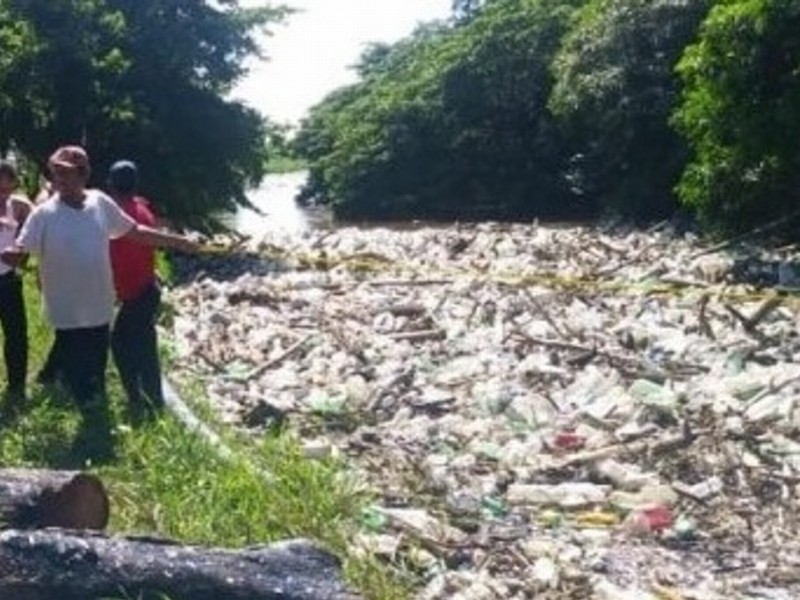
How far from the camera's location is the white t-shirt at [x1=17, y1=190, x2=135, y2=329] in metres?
8.27

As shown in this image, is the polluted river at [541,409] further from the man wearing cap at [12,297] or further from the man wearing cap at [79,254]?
the man wearing cap at [12,297]

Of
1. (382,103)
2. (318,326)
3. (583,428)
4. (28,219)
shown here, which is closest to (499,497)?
(583,428)

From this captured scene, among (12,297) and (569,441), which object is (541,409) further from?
(12,297)

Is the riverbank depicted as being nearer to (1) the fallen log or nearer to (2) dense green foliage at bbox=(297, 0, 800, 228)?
(1) the fallen log

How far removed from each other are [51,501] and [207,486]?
1.29m

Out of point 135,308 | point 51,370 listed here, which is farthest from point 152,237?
point 51,370

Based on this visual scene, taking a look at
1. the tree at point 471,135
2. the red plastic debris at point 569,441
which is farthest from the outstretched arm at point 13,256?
the tree at point 471,135

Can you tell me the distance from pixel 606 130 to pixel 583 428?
912 inches

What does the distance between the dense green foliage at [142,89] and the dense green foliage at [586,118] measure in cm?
679

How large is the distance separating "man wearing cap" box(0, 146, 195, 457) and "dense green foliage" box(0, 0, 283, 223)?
14822 millimetres

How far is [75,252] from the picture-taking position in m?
8.26

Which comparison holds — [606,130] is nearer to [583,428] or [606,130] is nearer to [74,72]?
[74,72]

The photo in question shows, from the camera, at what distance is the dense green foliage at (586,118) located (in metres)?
22.0

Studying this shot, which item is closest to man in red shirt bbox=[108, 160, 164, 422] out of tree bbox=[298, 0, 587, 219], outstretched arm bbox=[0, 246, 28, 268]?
outstretched arm bbox=[0, 246, 28, 268]
